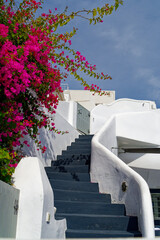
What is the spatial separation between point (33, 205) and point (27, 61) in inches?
84.0

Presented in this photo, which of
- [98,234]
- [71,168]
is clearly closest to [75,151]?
[71,168]

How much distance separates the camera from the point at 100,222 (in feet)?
11.5

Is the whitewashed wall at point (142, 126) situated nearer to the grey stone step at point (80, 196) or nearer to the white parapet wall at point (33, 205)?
the grey stone step at point (80, 196)

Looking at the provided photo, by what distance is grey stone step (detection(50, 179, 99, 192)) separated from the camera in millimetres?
4457

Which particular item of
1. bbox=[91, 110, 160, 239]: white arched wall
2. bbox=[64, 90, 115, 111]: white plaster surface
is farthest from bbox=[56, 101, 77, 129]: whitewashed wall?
bbox=[64, 90, 115, 111]: white plaster surface

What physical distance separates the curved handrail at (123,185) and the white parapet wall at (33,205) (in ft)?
4.10

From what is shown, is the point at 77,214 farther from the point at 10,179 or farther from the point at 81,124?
the point at 81,124

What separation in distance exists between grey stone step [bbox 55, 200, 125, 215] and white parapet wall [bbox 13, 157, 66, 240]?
1.04 metres

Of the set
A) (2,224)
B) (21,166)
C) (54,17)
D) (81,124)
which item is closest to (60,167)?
(21,166)

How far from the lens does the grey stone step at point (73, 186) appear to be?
446 cm

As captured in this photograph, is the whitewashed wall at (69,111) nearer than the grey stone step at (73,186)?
No

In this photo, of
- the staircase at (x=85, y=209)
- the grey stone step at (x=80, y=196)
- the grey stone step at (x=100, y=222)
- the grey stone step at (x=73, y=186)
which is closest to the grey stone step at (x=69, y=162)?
the staircase at (x=85, y=209)

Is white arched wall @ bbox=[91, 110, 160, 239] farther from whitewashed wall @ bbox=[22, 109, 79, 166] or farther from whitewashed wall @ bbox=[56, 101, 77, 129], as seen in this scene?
→ whitewashed wall @ bbox=[56, 101, 77, 129]

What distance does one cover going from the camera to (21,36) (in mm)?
3695
